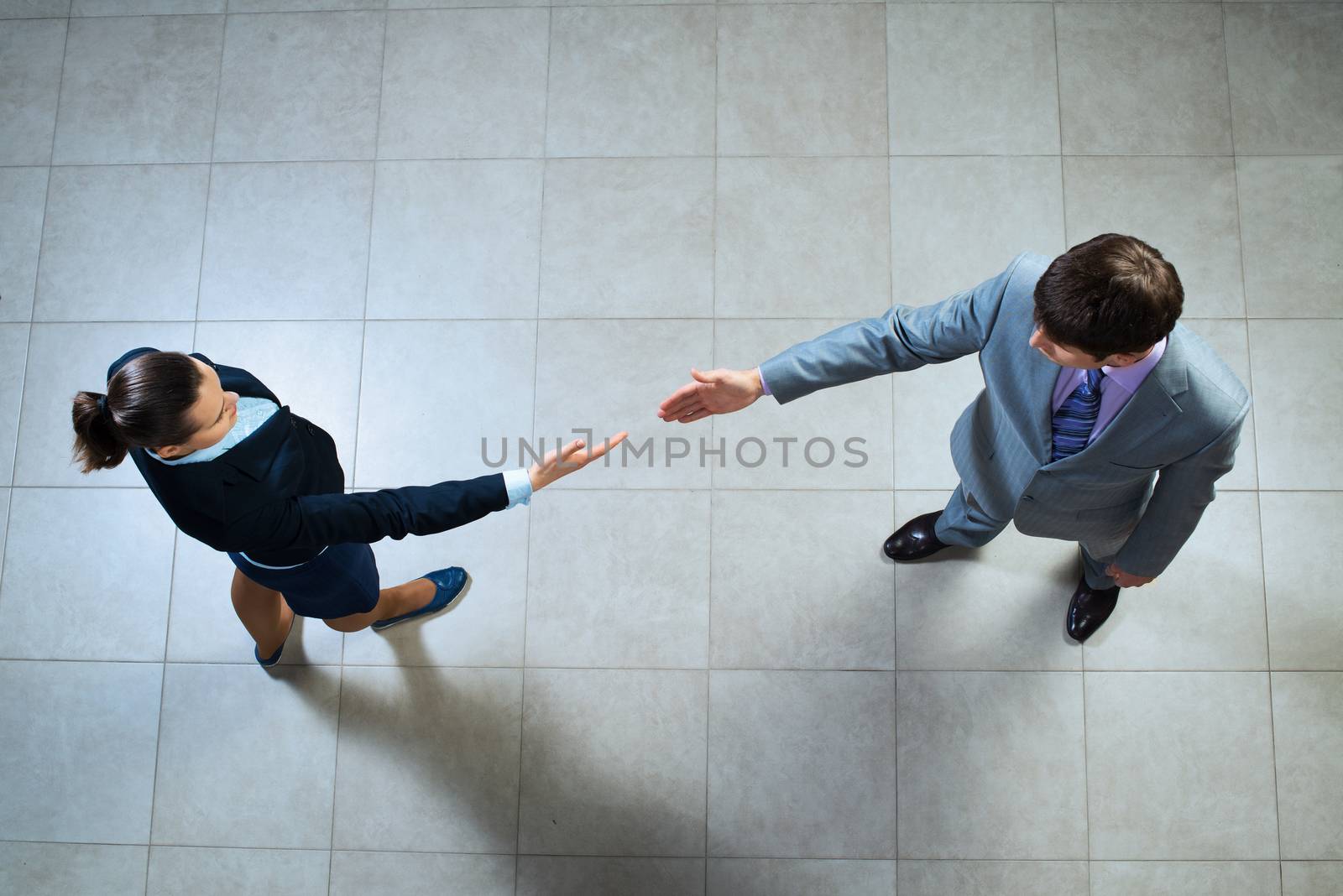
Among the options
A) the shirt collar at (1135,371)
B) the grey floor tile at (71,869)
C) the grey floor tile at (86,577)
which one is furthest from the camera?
the grey floor tile at (86,577)

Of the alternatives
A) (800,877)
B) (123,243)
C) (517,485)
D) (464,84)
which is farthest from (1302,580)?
(123,243)

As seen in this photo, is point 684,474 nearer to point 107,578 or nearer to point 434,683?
point 434,683

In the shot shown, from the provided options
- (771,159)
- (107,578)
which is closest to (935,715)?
(771,159)

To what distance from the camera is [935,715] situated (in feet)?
7.93

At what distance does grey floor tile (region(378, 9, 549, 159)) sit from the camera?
2.73 metres

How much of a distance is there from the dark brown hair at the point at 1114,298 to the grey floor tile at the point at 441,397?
5.56 feet

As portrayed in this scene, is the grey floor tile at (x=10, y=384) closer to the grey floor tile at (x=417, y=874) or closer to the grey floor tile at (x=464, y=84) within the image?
the grey floor tile at (x=464, y=84)

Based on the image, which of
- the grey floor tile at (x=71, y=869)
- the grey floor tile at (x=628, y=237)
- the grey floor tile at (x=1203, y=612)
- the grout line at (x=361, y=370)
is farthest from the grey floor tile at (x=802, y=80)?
the grey floor tile at (x=71, y=869)

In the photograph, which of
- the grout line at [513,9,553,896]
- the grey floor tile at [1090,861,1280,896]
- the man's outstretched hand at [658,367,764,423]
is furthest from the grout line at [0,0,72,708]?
the grey floor tile at [1090,861,1280,896]

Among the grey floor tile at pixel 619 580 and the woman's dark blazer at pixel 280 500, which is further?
the grey floor tile at pixel 619 580

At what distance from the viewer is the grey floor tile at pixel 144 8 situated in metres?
2.81

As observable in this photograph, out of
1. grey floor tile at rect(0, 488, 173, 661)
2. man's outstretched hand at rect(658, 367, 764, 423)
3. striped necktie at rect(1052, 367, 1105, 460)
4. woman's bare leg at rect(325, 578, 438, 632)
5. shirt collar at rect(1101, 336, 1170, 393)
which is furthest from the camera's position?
grey floor tile at rect(0, 488, 173, 661)

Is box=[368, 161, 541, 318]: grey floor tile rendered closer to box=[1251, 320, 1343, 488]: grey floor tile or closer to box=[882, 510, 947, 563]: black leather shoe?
box=[882, 510, 947, 563]: black leather shoe

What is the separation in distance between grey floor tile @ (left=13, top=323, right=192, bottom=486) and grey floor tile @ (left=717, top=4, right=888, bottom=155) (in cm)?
193
